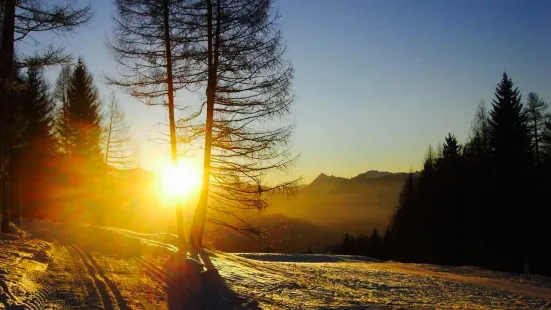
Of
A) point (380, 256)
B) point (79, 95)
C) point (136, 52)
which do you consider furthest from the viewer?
point (380, 256)

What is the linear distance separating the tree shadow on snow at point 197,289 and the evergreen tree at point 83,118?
27.5m

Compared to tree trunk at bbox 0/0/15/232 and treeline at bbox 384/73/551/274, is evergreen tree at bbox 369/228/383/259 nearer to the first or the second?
treeline at bbox 384/73/551/274

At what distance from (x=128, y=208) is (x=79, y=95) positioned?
1401 cm

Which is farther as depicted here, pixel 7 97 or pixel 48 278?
pixel 7 97

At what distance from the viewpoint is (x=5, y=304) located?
6902 millimetres

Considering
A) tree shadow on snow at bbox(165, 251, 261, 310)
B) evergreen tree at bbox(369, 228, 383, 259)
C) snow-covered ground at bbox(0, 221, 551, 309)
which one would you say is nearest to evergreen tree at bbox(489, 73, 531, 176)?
evergreen tree at bbox(369, 228, 383, 259)

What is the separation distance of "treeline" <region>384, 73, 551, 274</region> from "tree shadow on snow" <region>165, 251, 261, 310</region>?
101 ft

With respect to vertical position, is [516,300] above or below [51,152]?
below

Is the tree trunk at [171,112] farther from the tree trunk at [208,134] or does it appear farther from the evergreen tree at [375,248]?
the evergreen tree at [375,248]

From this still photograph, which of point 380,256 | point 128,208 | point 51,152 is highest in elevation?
point 51,152

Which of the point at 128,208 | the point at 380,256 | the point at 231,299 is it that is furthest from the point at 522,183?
the point at 231,299

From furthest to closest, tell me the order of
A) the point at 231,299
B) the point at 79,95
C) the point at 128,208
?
1. the point at 128,208
2. the point at 79,95
3. the point at 231,299

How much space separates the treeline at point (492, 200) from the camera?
3975 centimetres

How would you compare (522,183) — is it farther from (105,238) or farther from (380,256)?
(105,238)
